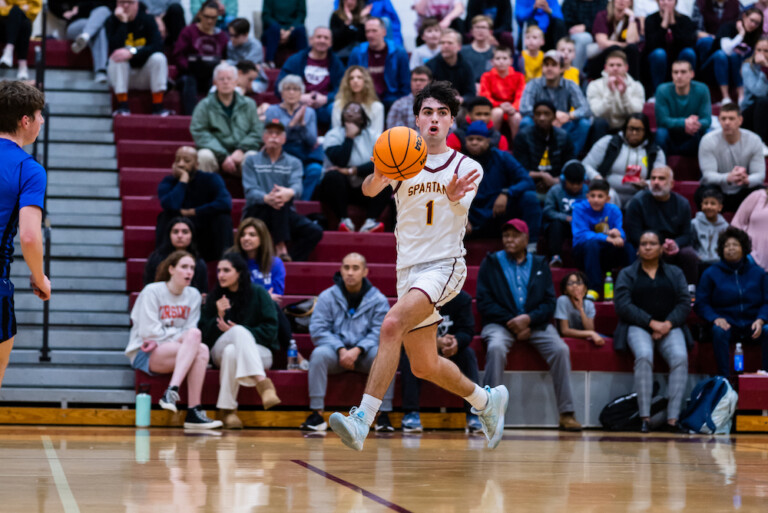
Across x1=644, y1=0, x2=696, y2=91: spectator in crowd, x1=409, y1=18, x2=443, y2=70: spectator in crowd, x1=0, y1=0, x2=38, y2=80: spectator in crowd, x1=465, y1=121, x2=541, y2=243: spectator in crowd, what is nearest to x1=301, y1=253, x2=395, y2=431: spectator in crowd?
x1=465, y1=121, x2=541, y2=243: spectator in crowd

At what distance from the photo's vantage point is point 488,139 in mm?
11164

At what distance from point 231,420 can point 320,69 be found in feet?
18.7

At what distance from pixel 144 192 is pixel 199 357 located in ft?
10.7

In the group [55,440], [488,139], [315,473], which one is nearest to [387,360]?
[315,473]

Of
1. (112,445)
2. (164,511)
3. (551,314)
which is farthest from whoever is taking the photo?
(551,314)

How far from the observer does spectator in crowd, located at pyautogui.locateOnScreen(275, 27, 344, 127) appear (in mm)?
13180

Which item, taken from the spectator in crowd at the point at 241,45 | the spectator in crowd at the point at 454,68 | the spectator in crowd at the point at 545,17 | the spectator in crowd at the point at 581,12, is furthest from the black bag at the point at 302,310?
the spectator in crowd at the point at 581,12

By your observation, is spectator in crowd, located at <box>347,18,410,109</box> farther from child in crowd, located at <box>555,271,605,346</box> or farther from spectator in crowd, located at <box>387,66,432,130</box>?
child in crowd, located at <box>555,271,605,346</box>

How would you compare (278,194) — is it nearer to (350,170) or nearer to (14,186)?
(350,170)

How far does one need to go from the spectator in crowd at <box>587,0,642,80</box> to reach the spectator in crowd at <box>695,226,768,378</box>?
446 centimetres

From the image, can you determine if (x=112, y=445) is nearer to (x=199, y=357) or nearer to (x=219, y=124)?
(x=199, y=357)

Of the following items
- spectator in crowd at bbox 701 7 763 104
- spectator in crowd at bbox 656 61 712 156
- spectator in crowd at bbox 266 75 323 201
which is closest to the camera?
spectator in crowd at bbox 266 75 323 201

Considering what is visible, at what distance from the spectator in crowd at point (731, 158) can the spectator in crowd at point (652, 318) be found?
2172 millimetres

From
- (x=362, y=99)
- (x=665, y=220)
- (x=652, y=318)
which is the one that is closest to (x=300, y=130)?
(x=362, y=99)
